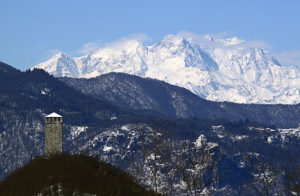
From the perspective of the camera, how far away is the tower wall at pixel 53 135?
590 ft

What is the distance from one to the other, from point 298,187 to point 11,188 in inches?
2924

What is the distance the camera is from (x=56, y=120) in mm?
182125

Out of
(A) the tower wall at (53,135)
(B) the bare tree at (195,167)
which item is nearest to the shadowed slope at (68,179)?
(A) the tower wall at (53,135)

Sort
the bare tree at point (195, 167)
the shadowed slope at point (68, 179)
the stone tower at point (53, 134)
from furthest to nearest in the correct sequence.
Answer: the stone tower at point (53, 134), the shadowed slope at point (68, 179), the bare tree at point (195, 167)

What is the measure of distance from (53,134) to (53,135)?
0.85 feet

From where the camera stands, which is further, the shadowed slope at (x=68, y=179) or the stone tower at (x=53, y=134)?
the stone tower at (x=53, y=134)

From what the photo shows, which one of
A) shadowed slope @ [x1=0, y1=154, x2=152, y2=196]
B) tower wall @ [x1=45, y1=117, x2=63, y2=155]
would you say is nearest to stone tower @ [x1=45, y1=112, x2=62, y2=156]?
tower wall @ [x1=45, y1=117, x2=63, y2=155]

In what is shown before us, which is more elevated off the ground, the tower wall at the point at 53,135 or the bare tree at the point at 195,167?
the tower wall at the point at 53,135

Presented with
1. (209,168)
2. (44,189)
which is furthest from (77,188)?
(209,168)

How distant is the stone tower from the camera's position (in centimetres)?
17975

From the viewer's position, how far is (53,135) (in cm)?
18075

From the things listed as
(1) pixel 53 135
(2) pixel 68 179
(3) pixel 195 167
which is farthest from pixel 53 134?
(3) pixel 195 167

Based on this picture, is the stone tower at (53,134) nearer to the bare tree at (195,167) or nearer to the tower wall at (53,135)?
the tower wall at (53,135)

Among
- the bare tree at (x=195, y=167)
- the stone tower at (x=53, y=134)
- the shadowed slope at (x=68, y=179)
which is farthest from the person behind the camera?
the stone tower at (x=53, y=134)
